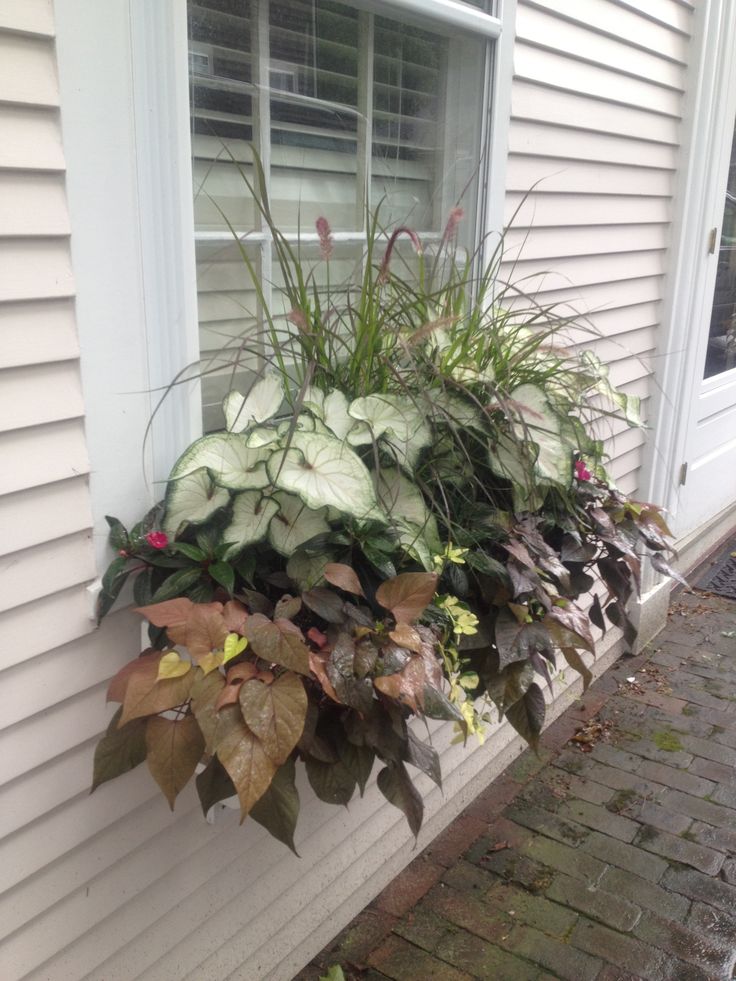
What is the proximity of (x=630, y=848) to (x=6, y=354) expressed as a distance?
6.95 ft

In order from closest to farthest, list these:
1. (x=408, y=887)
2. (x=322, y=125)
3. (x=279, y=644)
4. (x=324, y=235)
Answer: (x=279, y=644)
(x=324, y=235)
(x=322, y=125)
(x=408, y=887)

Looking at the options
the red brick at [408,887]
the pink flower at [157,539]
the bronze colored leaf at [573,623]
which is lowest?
the red brick at [408,887]

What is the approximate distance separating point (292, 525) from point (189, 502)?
0.57 ft

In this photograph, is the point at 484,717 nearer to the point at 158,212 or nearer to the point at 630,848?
the point at 630,848

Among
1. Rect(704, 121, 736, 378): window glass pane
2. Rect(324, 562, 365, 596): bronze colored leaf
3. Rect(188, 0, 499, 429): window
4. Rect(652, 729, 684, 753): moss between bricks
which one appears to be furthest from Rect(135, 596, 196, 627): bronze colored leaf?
Rect(704, 121, 736, 378): window glass pane

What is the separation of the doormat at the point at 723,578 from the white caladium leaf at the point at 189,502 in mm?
3410

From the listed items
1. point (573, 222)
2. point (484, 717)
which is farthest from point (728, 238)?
point (484, 717)

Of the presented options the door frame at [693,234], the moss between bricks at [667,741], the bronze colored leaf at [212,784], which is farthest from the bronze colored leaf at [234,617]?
the door frame at [693,234]

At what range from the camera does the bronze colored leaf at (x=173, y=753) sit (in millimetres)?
1345

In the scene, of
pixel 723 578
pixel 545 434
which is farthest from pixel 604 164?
pixel 723 578

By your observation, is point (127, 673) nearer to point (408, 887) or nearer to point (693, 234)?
point (408, 887)

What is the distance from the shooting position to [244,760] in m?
1.24

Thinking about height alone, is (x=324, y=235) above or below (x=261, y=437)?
above

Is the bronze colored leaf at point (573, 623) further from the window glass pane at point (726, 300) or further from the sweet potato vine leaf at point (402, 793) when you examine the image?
the window glass pane at point (726, 300)
